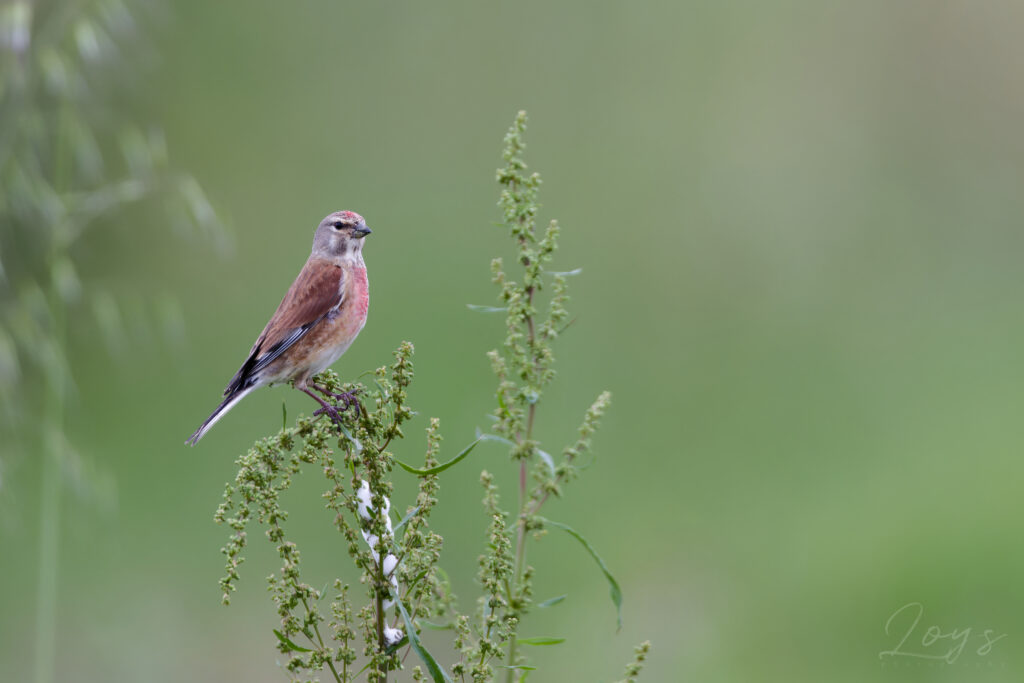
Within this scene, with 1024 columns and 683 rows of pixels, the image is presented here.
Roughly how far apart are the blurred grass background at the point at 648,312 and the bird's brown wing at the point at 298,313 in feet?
7.60

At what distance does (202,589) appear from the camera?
16.0 feet

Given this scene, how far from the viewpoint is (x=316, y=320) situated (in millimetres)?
2291

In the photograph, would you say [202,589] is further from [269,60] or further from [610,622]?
[269,60]

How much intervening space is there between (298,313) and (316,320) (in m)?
0.05

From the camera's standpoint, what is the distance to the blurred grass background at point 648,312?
466 cm

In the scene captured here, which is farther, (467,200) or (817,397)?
(467,200)

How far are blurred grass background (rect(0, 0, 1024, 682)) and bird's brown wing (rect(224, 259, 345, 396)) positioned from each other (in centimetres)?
232

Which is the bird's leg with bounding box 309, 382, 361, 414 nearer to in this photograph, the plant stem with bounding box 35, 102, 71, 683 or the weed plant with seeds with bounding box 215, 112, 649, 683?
the weed plant with seeds with bounding box 215, 112, 649, 683

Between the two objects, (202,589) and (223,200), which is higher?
(223,200)

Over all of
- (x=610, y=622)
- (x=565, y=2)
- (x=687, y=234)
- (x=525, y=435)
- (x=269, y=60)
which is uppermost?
(x=565, y=2)

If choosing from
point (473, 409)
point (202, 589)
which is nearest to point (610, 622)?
point (473, 409)

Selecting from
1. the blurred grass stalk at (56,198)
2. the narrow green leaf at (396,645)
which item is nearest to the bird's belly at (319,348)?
the blurred grass stalk at (56,198)

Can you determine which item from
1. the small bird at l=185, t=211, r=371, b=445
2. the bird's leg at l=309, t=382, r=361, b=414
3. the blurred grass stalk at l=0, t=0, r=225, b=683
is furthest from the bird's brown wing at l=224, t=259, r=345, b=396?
the blurred grass stalk at l=0, t=0, r=225, b=683

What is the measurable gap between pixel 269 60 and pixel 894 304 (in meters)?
4.06
